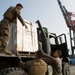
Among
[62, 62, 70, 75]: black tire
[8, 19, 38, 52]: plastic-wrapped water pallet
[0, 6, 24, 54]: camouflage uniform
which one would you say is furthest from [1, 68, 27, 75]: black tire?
[62, 62, 70, 75]: black tire

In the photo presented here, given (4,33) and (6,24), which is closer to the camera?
(4,33)

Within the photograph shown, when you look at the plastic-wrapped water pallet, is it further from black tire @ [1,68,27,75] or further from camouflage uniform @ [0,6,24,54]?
black tire @ [1,68,27,75]

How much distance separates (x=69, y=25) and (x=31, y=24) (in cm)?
5716

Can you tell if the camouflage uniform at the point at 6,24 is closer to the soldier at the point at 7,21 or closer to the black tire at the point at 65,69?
the soldier at the point at 7,21

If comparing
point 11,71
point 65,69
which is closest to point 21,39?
point 11,71

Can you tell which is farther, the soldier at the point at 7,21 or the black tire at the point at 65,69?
the black tire at the point at 65,69

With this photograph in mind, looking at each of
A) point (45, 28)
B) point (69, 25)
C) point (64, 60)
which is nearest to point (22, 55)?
point (45, 28)

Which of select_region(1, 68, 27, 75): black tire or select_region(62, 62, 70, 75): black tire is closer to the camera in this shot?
select_region(1, 68, 27, 75): black tire

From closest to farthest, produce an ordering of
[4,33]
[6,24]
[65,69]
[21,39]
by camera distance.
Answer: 1. [4,33]
2. [6,24]
3. [21,39]
4. [65,69]

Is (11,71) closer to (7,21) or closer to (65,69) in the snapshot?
(7,21)

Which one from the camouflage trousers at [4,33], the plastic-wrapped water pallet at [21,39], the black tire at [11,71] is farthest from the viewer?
the plastic-wrapped water pallet at [21,39]

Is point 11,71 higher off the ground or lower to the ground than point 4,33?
lower

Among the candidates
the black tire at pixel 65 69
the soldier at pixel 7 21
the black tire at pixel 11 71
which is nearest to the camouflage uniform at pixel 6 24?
the soldier at pixel 7 21

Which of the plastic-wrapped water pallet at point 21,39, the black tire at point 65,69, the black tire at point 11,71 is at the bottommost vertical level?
the black tire at point 65,69
